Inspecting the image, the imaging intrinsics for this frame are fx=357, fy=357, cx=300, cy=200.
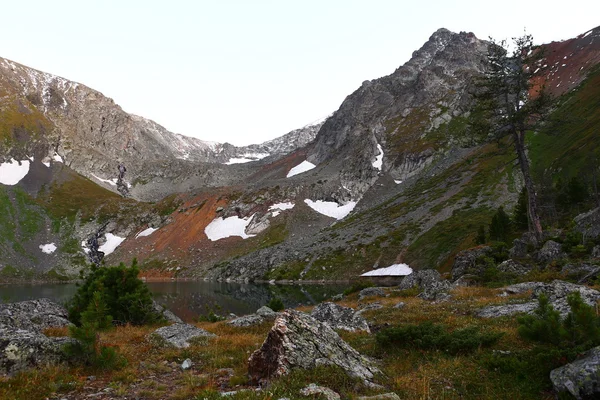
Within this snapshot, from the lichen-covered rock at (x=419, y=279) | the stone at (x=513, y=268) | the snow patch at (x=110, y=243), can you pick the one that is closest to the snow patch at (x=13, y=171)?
the snow patch at (x=110, y=243)

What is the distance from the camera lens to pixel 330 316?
19453 mm

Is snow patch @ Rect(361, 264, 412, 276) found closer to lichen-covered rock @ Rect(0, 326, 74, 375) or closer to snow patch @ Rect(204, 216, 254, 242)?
snow patch @ Rect(204, 216, 254, 242)

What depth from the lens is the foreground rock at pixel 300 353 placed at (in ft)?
31.1

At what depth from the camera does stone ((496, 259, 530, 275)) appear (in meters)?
30.5

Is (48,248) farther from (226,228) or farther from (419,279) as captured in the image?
(419,279)

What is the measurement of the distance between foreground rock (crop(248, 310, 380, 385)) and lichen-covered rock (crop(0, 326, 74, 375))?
6.58m

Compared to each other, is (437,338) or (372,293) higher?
(437,338)

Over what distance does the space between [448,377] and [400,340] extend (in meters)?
3.42

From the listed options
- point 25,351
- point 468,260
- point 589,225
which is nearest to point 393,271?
point 468,260

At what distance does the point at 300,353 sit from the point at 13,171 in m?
231

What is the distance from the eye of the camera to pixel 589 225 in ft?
106

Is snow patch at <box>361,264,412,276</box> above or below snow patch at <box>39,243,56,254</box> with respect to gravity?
below

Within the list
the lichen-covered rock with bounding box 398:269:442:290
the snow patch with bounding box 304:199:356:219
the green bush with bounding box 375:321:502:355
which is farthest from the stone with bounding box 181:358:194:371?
the snow patch with bounding box 304:199:356:219

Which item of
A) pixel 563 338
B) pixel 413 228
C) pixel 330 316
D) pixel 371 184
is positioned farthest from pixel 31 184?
pixel 563 338
